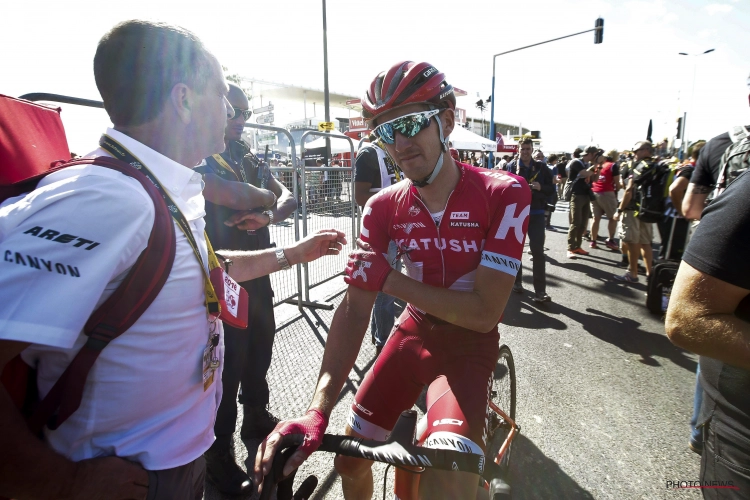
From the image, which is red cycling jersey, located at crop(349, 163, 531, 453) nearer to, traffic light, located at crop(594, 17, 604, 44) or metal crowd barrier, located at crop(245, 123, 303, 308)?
metal crowd barrier, located at crop(245, 123, 303, 308)

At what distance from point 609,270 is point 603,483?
6.51 m

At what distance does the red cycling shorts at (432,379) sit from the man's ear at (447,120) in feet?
3.32

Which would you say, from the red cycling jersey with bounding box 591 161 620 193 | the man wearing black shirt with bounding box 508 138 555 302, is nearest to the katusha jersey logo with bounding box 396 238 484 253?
the man wearing black shirt with bounding box 508 138 555 302

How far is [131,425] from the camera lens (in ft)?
3.49

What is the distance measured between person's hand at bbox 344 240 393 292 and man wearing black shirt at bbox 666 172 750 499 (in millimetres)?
1078

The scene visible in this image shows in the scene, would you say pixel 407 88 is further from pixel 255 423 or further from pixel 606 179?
pixel 606 179

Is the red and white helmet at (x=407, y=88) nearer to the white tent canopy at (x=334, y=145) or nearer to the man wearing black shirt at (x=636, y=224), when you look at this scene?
the white tent canopy at (x=334, y=145)

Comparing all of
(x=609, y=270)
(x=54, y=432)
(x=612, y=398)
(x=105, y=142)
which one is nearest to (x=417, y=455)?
(x=54, y=432)

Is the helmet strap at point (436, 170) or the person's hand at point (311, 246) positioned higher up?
the helmet strap at point (436, 170)

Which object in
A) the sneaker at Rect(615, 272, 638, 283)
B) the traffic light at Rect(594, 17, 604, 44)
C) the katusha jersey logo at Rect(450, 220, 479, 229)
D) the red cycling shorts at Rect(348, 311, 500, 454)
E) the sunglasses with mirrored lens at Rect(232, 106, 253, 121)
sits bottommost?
the sneaker at Rect(615, 272, 638, 283)

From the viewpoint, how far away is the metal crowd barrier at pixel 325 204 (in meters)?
5.75

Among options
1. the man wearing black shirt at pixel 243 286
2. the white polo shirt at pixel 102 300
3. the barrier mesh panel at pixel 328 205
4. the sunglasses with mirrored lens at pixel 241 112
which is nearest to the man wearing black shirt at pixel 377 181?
the man wearing black shirt at pixel 243 286

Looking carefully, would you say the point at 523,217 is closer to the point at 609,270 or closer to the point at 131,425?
the point at 131,425

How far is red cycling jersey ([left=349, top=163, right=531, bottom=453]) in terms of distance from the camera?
1.78m
